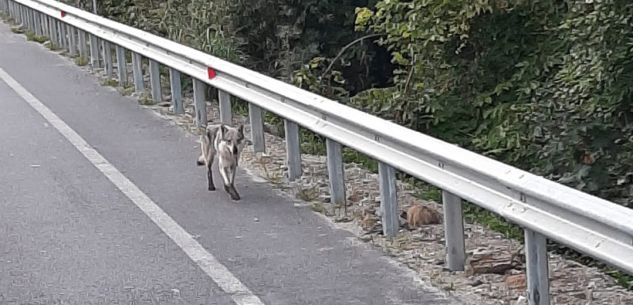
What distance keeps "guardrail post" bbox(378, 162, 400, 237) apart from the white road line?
1.07 metres

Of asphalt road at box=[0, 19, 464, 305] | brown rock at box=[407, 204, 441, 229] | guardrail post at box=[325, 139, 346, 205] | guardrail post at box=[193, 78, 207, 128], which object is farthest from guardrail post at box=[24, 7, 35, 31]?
brown rock at box=[407, 204, 441, 229]

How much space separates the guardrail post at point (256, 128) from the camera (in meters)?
10.1

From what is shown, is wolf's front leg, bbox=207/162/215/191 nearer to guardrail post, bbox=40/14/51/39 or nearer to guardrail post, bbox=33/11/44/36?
guardrail post, bbox=40/14/51/39

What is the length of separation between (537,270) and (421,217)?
84.1 inches

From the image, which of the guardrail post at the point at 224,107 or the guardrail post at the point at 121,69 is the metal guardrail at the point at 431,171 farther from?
the guardrail post at the point at 121,69

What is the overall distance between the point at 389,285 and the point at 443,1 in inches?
191

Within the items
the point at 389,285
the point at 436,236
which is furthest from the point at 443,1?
the point at 389,285

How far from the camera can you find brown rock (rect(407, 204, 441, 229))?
25.8ft

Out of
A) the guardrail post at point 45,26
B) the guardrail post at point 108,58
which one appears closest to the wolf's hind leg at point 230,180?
the guardrail post at point 108,58

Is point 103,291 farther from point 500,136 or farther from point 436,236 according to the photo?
point 500,136

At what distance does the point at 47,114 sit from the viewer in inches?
481

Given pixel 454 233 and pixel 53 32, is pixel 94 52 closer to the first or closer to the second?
pixel 53 32

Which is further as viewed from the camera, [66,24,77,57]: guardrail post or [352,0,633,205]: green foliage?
[66,24,77,57]: guardrail post

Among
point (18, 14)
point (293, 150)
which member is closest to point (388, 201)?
point (293, 150)
